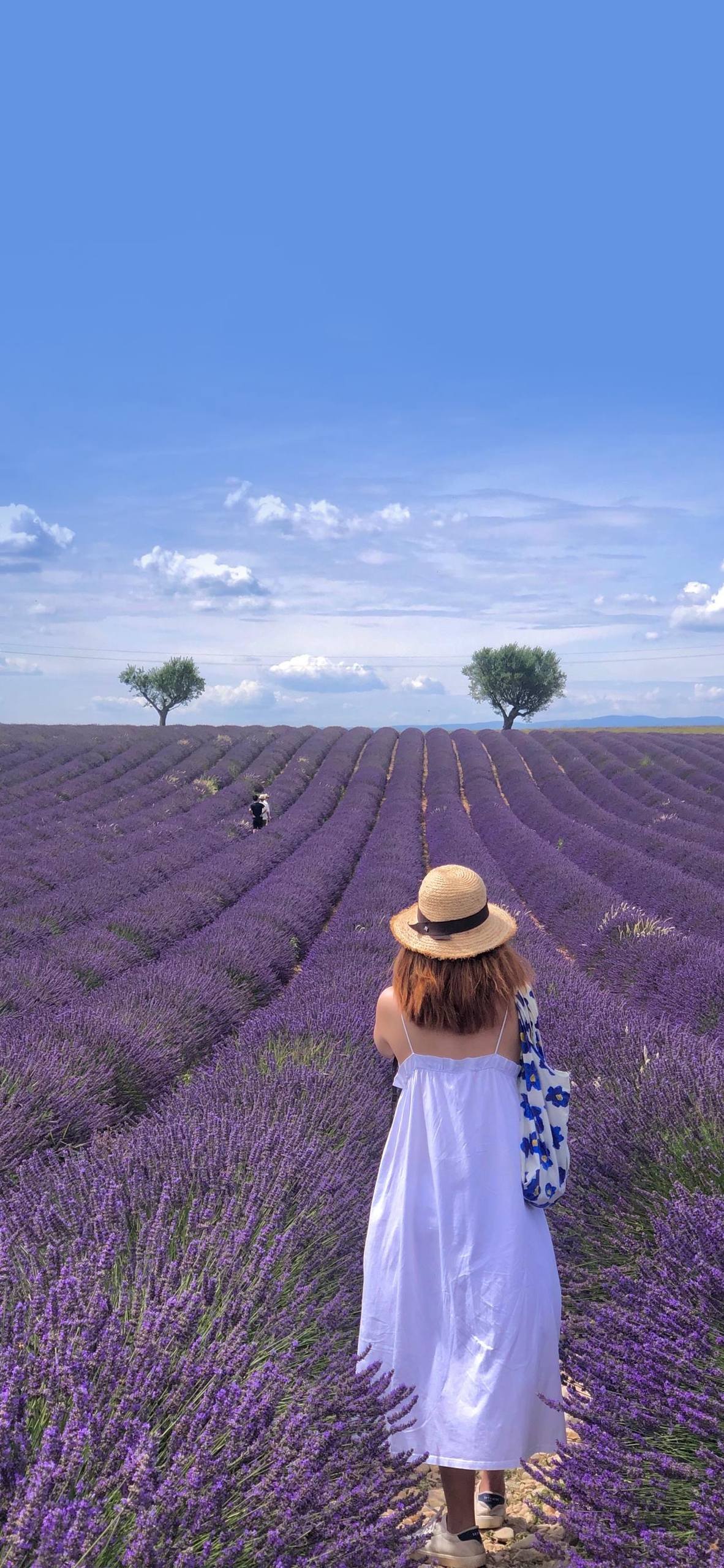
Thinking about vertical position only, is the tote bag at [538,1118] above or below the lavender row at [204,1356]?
above

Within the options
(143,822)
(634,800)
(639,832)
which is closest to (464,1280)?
(639,832)

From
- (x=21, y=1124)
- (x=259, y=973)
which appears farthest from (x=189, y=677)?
(x=21, y=1124)

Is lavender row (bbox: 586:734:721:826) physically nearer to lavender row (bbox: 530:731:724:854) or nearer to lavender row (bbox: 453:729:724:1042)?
lavender row (bbox: 530:731:724:854)

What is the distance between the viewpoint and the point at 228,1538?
4.31 ft

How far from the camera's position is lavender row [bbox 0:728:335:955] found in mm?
7914

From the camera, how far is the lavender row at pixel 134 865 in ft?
26.0

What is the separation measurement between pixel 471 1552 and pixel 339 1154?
3.13 feet

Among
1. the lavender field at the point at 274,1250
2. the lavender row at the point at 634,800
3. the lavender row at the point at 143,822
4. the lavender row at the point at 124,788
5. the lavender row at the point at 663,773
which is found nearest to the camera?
the lavender field at the point at 274,1250

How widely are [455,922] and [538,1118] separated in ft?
1.35

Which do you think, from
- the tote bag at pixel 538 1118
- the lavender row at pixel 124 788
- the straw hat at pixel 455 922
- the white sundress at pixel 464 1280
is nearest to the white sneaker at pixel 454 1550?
the white sundress at pixel 464 1280

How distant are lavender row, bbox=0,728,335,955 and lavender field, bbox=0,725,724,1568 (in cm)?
55

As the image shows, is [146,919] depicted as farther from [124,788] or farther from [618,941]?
[124,788]

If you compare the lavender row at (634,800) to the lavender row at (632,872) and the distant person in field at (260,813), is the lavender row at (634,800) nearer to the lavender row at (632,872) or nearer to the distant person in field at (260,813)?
the lavender row at (632,872)

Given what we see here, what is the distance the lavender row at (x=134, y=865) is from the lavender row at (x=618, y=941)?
348cm
